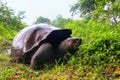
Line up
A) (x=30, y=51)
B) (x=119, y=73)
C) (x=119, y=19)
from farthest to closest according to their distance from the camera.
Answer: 1. (x=119, y=19)
2. (x=30, y=51)
3. (x=119, y=73)

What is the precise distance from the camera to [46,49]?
4.80 metres

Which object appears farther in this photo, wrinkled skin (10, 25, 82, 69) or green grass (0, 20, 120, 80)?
wrinkled skin (10, 25, 82, 69)

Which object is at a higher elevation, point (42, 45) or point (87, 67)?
point (42, 45)

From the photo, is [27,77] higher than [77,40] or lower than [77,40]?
lower

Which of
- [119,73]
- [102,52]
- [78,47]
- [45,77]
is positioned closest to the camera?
[119,73]

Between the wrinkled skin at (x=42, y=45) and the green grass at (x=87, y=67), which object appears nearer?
the green grass at (x=87, y=67)

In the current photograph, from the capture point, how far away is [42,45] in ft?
16.1

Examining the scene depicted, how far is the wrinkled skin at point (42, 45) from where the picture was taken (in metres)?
4.78

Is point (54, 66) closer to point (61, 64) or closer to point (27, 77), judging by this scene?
point (61, 64)

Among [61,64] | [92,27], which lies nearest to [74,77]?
[61,64]

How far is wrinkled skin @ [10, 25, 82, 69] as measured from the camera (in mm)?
4777

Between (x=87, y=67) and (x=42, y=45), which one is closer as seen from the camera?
(x=87, y=67)

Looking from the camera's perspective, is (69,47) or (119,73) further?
(69,47)

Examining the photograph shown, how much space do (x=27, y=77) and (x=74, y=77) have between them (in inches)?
27.3
